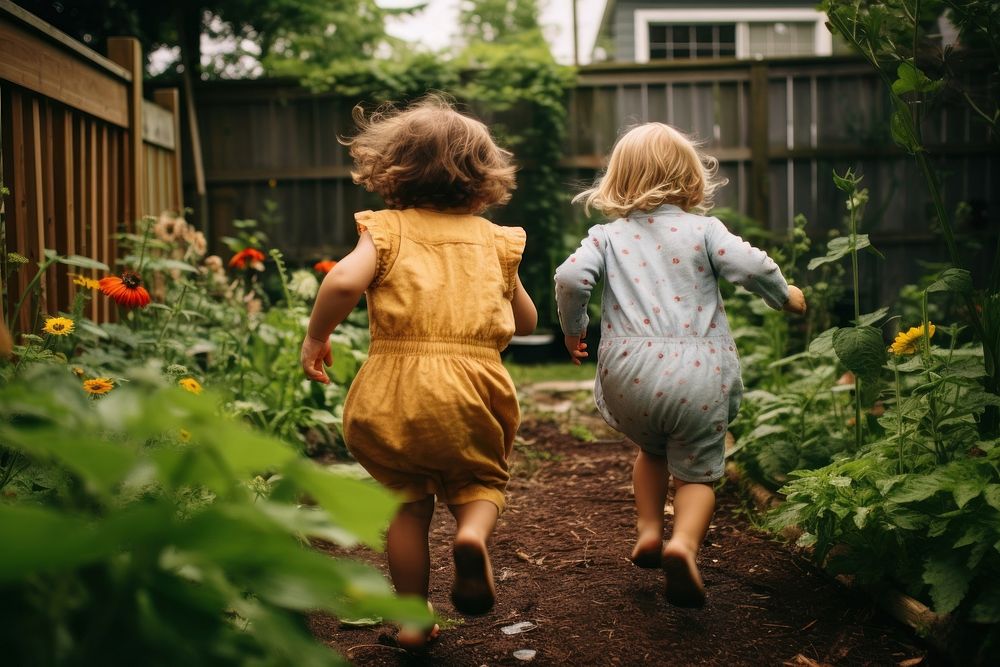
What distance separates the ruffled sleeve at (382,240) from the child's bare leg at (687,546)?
933 millimetres

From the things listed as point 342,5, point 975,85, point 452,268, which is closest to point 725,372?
point 452,268

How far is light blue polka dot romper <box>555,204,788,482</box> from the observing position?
2342 mm

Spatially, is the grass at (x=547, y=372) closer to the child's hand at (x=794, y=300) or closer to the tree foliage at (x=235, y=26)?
the child's hand at (x=794, y=300)

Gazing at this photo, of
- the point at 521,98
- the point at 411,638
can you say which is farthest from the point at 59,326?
the point at 521,98

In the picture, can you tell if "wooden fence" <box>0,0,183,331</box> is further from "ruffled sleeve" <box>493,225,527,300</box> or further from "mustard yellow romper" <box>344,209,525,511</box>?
"ruffled sleeve" <box>493,225,527,300</box>

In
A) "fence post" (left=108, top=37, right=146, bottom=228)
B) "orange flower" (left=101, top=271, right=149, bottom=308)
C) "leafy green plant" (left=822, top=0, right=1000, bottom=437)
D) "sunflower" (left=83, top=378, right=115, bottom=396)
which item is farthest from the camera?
"fence post" (left=108, top=37, right=146, bottom=228)

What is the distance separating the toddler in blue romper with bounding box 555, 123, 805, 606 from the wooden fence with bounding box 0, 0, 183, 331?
183 centimetres

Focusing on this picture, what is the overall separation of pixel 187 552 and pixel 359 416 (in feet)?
4.64

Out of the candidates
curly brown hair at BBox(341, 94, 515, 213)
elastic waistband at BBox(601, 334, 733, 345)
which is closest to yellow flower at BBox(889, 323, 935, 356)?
elastic waistband at BBox(601, 334, 733, 345)

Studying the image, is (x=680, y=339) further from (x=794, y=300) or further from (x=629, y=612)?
(x=629, y=612)

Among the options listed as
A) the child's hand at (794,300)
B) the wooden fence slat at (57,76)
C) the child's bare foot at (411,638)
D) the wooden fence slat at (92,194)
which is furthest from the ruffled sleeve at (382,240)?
the wooden fence slat at (92,194)

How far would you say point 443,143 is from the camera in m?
2.28

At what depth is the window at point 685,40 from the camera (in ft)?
43.7

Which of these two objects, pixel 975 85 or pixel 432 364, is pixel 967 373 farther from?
pixel 975 85
